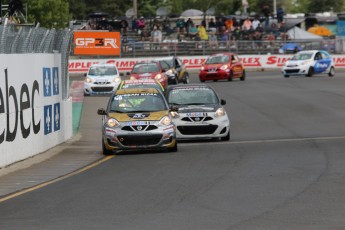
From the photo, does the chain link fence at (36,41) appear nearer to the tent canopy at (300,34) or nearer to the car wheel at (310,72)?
the car wheel at (310,72)

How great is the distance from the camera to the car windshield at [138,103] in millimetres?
21688

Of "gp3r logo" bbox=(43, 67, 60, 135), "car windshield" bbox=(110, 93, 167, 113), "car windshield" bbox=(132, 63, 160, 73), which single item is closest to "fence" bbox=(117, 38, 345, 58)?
"car windshield" bbox=(132, 63, 160, 73)

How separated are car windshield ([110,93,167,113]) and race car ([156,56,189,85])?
2528 cm

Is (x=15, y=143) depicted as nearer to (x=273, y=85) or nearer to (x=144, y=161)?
(x=144, y=161)

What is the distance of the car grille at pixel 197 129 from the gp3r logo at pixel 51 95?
3.06 metres

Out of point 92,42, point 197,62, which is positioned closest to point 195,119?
point 92,42

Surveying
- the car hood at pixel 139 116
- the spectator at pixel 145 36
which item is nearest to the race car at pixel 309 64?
the spectator at pixel 145 36

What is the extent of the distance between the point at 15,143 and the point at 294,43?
168 ft

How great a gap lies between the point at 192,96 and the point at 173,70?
23.3 meters

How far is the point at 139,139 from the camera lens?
20.7 meters

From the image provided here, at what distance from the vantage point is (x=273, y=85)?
48438 mm

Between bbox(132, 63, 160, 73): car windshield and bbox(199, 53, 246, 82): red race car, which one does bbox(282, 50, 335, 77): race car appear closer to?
bbox(199, 53, 246, 82): red race car

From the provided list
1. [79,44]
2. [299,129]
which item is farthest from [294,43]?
[299,129]

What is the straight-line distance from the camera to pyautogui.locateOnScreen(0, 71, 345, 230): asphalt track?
11000 mm
